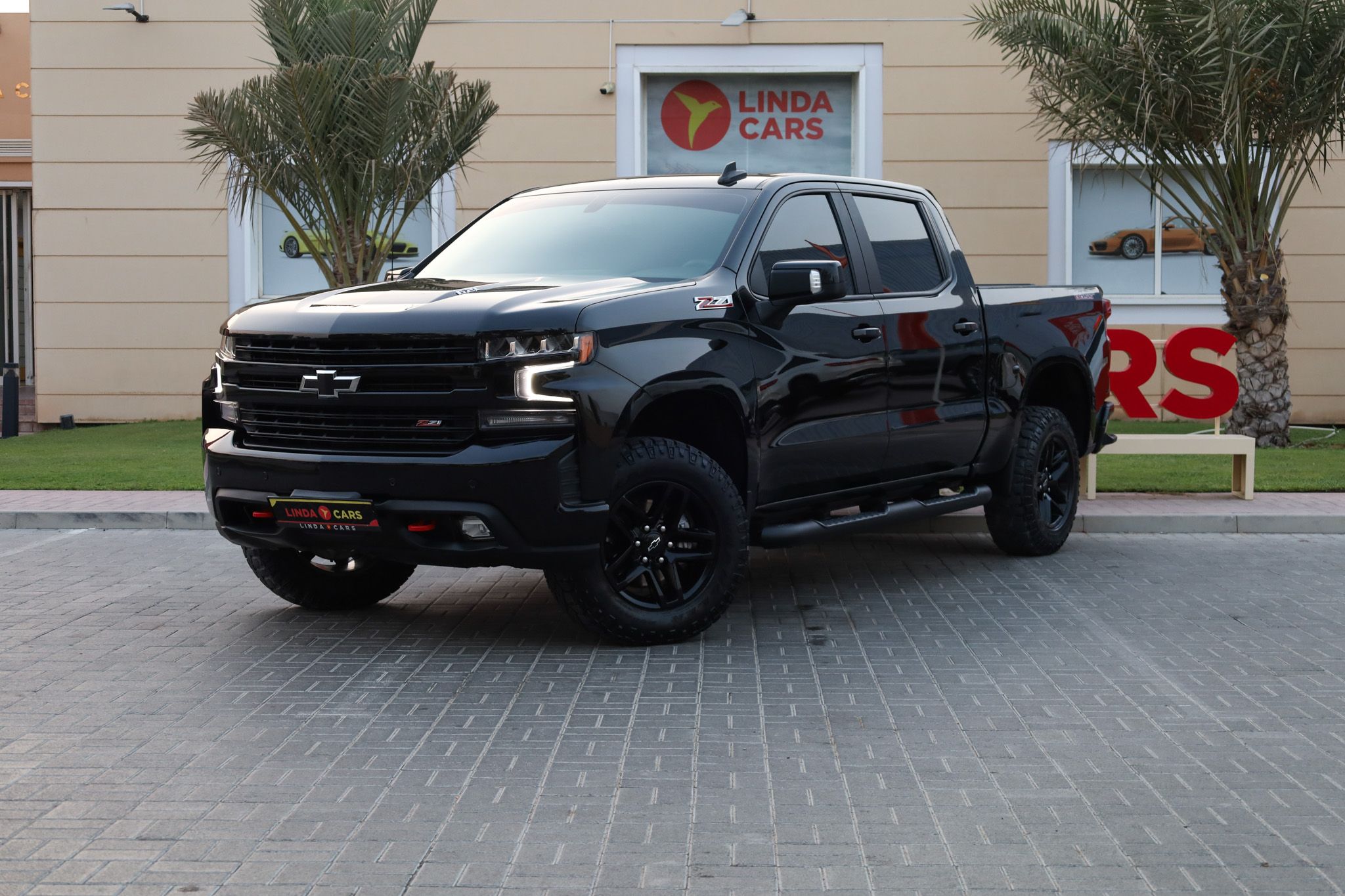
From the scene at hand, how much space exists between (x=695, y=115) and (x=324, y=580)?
39.4ft

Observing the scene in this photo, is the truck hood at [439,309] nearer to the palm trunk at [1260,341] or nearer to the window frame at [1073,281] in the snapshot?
the palm trunk at [1260,341]

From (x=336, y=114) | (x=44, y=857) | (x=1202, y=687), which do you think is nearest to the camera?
(x=44, y=857)

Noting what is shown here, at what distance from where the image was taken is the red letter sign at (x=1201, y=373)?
11.8m

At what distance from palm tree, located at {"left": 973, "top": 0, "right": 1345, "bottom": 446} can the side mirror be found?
7.84m

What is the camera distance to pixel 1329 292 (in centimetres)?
1853

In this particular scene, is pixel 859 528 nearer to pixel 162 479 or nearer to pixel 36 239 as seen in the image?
pixel 162 479

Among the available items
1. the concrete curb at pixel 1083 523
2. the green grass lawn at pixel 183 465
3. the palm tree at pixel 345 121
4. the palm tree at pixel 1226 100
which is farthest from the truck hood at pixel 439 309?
the palm tree at pixel 1226 100

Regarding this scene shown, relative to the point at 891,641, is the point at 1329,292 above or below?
above

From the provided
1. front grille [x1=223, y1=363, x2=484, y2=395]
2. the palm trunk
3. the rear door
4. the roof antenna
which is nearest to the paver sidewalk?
the rear door

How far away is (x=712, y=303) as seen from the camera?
6.88 metres


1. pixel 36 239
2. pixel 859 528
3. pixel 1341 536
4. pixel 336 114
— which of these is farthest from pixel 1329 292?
pixel 36 239

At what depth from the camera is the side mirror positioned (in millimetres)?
7043

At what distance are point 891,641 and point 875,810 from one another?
2521mm

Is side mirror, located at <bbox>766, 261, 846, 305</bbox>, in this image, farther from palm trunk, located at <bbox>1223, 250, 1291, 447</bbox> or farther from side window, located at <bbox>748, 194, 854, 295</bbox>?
palm trunk, located at <bbox>1223, 250, 1291, 447</bbox>
